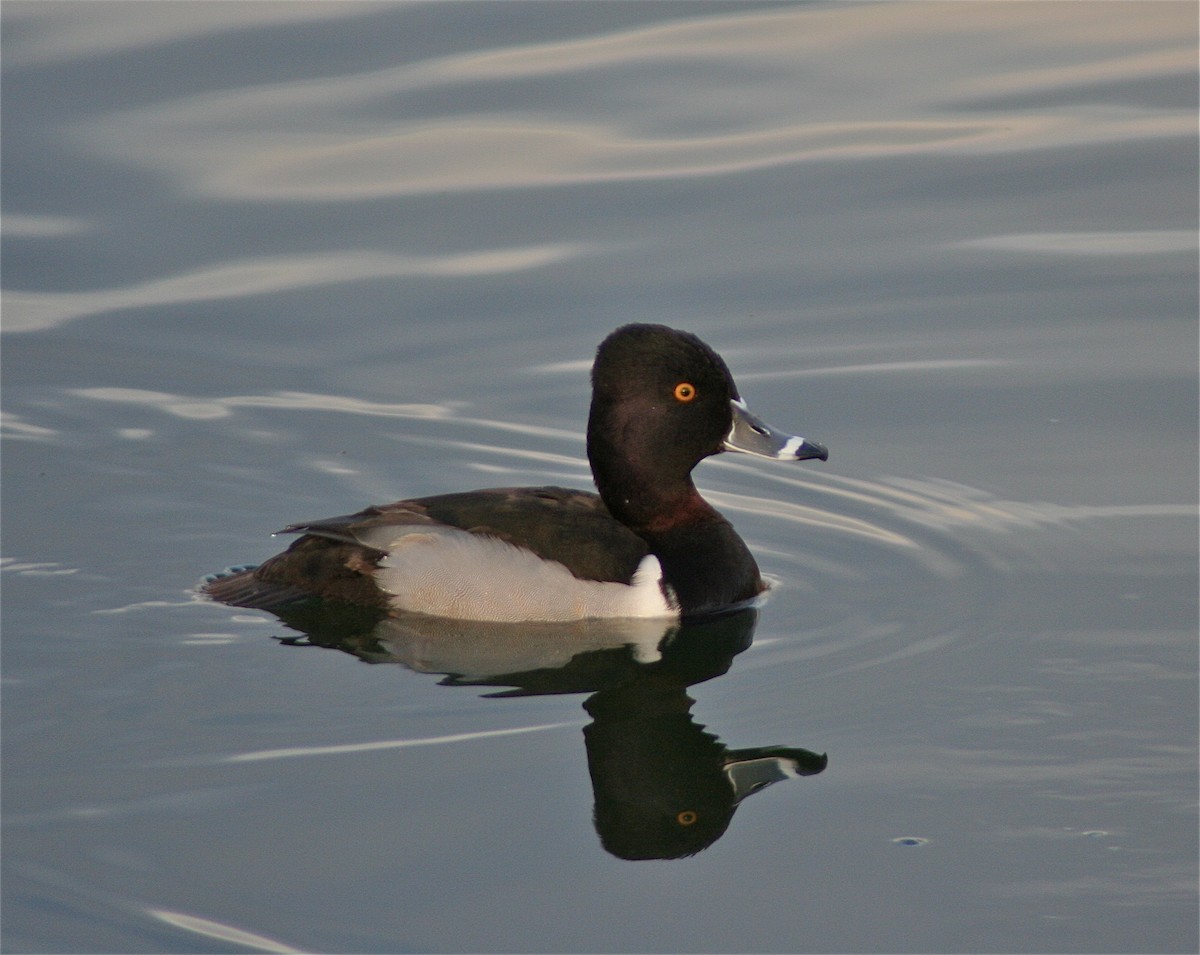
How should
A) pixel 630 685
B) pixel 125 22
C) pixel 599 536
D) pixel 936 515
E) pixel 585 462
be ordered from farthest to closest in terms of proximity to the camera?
pixel 125 22, pixel 585 462, pixel 936 515, pixel 599 536, pixel 630 685

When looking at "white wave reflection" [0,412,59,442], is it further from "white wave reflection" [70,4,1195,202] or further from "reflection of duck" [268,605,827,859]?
"white wave reflection" [70,4,1195,202]

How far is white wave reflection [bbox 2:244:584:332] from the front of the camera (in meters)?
10.5

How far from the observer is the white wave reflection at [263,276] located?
10.5m

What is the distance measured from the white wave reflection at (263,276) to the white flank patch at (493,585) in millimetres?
3760

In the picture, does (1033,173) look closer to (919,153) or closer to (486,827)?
(919,153)

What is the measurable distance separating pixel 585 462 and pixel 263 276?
2946mm

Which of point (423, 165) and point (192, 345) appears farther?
point (423, 165)

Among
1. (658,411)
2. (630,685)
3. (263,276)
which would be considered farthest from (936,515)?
(263,276)

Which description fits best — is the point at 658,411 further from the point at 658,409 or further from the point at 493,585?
the point at 493,585

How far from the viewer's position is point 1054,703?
6430 millimetres

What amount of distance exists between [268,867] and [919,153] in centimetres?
818

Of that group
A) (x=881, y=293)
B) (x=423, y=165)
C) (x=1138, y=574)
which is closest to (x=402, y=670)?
(x=1138, y=574)

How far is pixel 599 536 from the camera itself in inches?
292

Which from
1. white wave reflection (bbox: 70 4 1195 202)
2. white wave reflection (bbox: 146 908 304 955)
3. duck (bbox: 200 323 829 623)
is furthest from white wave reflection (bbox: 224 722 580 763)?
white wave reflection (bbox: 70 4 1195 202)
